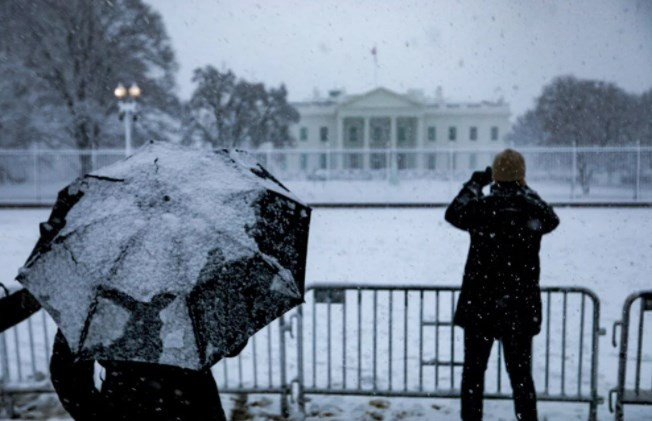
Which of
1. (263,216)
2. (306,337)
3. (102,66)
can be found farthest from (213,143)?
(263,216)

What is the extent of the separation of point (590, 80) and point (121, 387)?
131ft

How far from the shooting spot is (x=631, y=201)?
22.8 metres

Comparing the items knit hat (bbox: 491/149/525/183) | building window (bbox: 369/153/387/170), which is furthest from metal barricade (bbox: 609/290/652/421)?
building window (bbox: 369/153/387/170)

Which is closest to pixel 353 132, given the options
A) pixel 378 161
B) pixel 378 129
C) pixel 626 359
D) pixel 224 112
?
pixel 378 129

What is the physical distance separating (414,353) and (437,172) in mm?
22178

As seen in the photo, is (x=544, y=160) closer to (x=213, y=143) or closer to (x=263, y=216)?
(x=213, y=143)

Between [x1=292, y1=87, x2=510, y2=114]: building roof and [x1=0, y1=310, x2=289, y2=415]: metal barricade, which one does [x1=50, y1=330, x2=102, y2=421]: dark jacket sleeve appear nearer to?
[x1=0, y1=310, x2=289, y2=415]: metal barricade

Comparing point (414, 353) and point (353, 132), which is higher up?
point (353, 132)

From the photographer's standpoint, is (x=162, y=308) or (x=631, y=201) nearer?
(x=162, y=308)

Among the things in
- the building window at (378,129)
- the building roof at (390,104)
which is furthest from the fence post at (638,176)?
the building window at (378,129)

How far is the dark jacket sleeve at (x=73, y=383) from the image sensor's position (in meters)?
1.92

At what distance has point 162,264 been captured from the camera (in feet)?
6.20

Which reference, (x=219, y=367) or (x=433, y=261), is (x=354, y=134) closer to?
(x=433, y=261)

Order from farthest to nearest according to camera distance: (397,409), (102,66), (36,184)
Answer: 1. (102,66)
2. (36,184)
3. (397,409)
